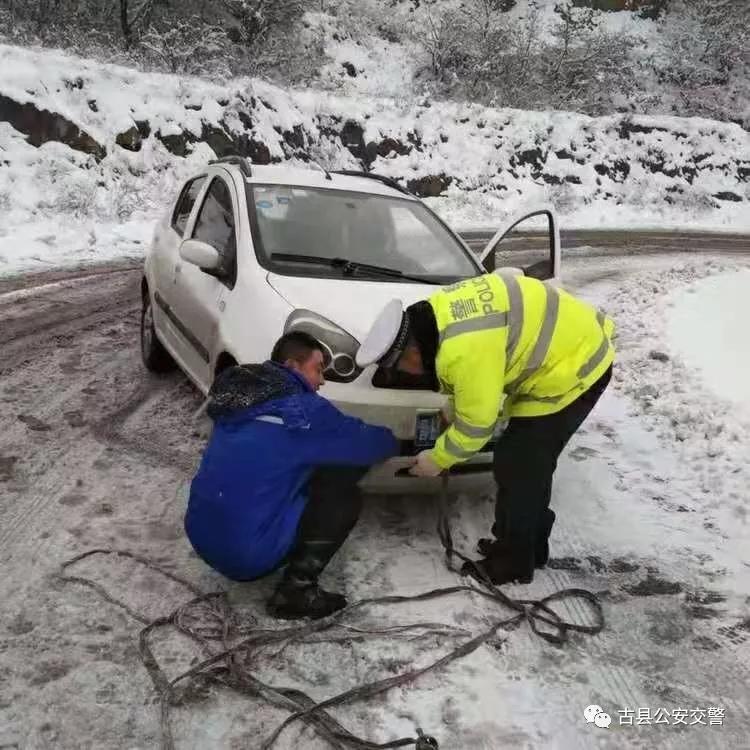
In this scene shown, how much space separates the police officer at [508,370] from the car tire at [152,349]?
8.97 ft

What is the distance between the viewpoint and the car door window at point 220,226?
14.0 ft

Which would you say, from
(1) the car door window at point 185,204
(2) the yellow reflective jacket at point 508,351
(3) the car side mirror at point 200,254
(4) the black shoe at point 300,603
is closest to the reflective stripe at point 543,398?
(2) the yellow reflective jacket at point 508,351

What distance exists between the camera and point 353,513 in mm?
3098

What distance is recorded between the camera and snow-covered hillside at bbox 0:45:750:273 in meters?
11.4

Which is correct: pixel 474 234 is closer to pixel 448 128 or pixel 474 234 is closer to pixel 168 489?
pixel 448 128

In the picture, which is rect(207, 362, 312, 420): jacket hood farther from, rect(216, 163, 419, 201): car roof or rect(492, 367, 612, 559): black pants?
rect(216, 163, 419, 201): car roof

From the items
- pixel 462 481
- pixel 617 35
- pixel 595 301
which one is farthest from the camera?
pixel 617 35

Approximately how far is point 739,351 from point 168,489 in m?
5.28

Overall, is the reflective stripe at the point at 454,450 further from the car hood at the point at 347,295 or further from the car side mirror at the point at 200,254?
the car side mirror at the point at 200,254

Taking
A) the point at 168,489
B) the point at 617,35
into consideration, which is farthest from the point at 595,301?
the point at 617,35

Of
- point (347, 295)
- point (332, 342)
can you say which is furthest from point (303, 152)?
point (332, 342)

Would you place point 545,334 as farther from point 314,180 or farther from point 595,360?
point 314,180

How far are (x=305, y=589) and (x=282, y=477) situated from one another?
492mm

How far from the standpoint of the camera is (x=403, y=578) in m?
3.37
